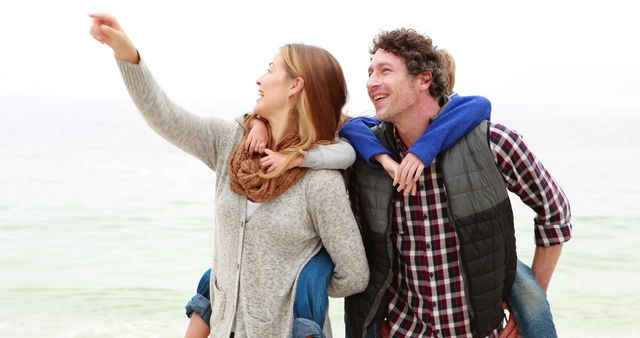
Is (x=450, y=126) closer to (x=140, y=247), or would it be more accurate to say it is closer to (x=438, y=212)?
(x=438, y=212)

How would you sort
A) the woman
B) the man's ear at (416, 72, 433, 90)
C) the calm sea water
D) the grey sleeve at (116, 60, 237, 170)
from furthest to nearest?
the calm sea water, the man's ear at (416, 72, 433, 90), the woman, the grey sleeve at (116, 60, 237, 170)

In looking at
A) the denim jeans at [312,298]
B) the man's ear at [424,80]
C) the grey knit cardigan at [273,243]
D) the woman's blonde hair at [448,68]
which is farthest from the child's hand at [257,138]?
the woman's blonde hair at [448,68]

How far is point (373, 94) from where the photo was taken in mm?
2348

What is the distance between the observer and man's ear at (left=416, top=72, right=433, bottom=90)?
7.77 ft

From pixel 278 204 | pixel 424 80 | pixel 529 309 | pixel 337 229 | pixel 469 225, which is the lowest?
pixel 529 309

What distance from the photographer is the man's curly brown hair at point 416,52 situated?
2352 millimetres

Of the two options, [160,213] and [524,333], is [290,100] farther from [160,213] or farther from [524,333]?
[160,213]

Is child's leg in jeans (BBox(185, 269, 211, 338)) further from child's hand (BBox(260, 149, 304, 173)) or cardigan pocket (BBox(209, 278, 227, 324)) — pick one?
child's hand (BBox(260, 149, 304, 173))

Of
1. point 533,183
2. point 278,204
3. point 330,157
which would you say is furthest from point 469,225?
point 278,204

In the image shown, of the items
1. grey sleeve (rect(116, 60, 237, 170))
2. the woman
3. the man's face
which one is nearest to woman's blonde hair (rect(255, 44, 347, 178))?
the woman

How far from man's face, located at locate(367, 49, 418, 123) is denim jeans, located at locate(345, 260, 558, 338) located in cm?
67

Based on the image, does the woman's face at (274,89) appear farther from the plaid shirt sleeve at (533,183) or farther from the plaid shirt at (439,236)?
the plaid shirt sleeve at (533,183)

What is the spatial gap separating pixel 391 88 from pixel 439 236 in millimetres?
486

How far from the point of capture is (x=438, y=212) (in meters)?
2.37
